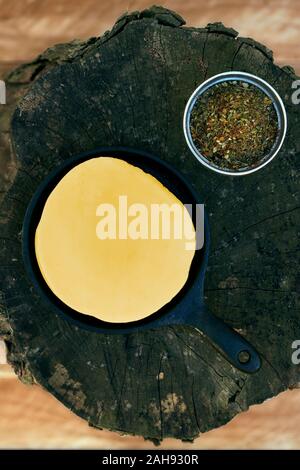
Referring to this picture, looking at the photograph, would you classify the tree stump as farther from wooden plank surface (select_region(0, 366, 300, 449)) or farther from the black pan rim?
wooden plank surface (select_region(0, 366, 300, 449))

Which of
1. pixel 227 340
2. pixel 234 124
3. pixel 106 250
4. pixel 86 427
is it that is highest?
pixel 234 124

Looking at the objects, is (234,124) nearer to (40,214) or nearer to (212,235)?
(212,235)

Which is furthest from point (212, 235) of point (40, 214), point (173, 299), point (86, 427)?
point (86, 427)

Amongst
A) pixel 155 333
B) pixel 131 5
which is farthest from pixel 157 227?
pixel 131 5

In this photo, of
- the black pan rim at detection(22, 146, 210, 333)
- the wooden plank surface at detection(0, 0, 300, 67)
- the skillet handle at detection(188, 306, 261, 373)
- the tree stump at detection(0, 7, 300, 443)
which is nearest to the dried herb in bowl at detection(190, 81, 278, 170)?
the tree stump at detection(0, 7, 300, 443)

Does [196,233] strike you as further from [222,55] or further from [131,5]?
[131,5]

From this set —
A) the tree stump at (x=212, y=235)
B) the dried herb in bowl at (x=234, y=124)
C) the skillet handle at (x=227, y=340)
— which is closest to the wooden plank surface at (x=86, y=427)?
the tree stump at (x=212, y=235)
